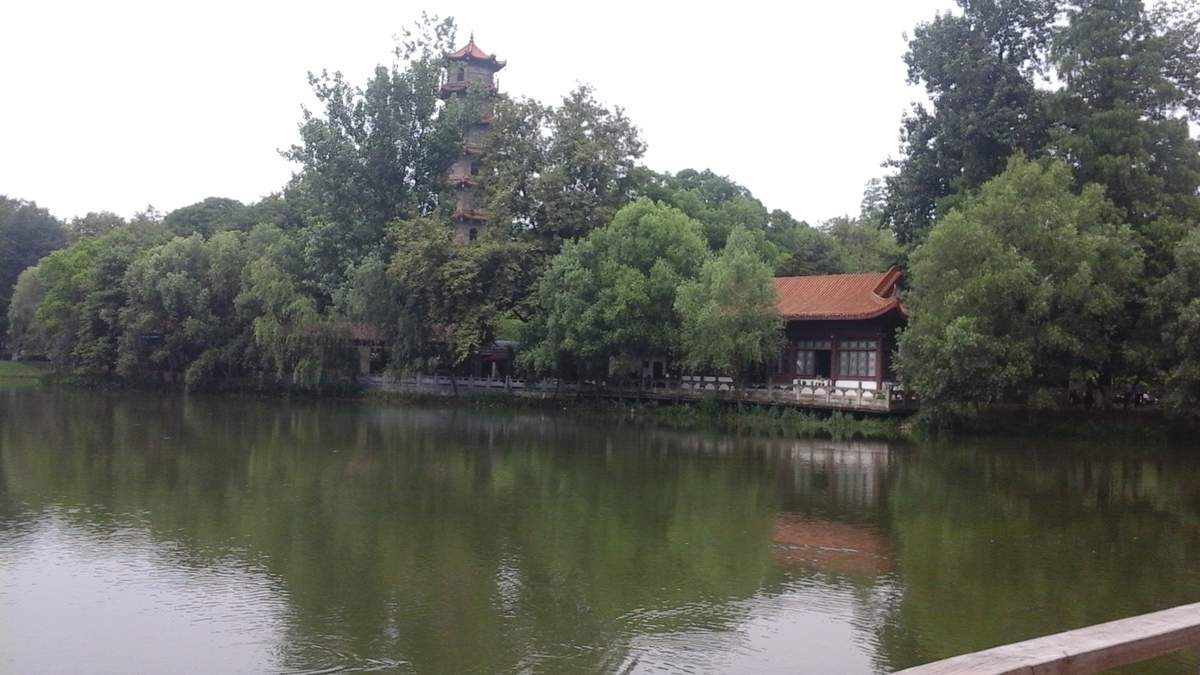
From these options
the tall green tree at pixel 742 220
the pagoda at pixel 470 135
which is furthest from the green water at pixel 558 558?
the pagoda at pixel 470 135

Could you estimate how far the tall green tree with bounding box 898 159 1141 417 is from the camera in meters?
24.5

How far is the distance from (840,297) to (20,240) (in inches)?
1904

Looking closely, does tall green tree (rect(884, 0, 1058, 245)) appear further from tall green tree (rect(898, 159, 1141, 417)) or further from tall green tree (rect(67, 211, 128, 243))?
tall green tree (rect(67, 211, 128, 243))

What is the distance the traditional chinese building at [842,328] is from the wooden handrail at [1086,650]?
89.0 feet

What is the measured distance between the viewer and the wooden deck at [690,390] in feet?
95.9

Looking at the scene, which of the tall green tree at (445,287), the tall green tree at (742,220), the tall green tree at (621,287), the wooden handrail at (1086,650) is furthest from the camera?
the tall green tree at (742,220)

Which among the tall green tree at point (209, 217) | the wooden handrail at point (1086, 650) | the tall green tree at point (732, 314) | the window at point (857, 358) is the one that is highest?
the tall green tree at point (209, 217)

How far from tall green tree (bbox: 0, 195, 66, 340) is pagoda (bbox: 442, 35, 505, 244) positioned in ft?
96.6

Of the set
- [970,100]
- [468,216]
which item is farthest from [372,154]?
[970,100]

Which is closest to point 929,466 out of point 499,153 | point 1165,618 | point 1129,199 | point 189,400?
point 1129,199

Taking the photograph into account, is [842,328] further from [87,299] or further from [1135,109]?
[87,299]

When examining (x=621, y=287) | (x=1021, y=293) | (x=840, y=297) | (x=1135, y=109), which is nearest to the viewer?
(x=1021, y=293)

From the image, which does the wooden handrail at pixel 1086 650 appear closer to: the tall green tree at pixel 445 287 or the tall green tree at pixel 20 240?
the tall green tree at pixel 445 287

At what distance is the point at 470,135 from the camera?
42625 millimetres
